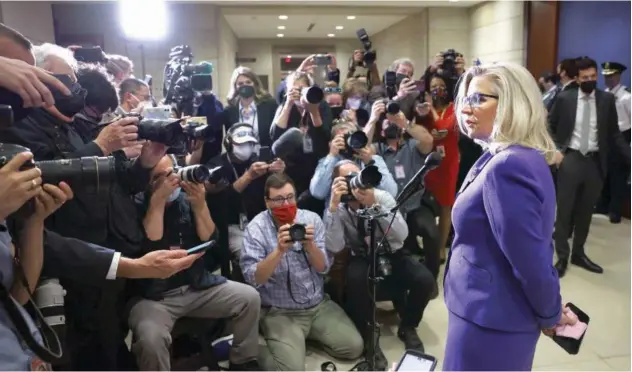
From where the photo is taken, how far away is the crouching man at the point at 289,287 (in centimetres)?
235

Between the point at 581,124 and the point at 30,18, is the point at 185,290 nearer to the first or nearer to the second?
the point at 581,124

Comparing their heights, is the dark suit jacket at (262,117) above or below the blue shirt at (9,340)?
above

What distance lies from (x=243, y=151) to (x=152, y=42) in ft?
16.0

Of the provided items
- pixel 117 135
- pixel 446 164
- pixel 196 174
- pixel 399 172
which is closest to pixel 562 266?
pixel 446 164

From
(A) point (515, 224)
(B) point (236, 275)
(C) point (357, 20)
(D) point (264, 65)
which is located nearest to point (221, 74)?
(C) point (357, 20)

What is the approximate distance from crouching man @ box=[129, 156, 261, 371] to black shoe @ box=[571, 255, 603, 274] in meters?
2.61

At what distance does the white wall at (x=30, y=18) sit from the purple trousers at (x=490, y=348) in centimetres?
538

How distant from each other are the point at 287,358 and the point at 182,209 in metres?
0.87

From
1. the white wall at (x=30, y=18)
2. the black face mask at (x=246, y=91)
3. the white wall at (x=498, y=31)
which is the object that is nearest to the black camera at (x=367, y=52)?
the black face mask at (x=246, y=91)

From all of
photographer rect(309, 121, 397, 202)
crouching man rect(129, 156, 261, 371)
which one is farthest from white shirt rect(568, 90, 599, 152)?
crouching man rect(129, 156, 261, 371)

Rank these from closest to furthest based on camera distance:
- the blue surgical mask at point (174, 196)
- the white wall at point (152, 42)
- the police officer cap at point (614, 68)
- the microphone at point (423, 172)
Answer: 1. the microphone at point (423, 172)
2. the blue surgical mask at point (174, 196)
3. the police officer cap at point (614, 68)
4. the white wall at point (152, 42)

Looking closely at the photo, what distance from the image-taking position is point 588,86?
3467 mm

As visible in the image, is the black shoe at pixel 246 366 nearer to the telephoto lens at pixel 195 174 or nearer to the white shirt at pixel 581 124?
the telephoto lens at pixel 195 174

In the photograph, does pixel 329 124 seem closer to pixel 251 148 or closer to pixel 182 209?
pixel 251 148
